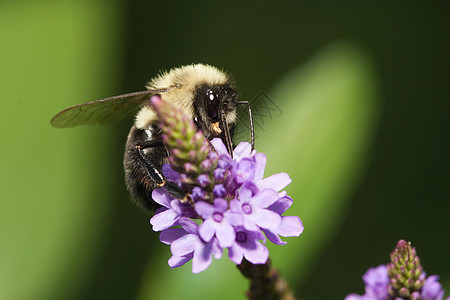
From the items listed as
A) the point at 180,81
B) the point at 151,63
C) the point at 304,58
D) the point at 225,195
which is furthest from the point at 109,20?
the point at 225,195

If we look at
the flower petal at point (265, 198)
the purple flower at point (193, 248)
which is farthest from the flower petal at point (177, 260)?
the flower petal at point (265, 198)

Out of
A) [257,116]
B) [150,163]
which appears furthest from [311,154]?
[150,163]

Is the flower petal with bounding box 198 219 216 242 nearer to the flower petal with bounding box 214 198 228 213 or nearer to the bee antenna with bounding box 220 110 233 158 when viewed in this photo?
the flower petal with bounding box 214 198 228 213

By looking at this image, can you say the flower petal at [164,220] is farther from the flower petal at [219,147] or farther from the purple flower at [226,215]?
the flower petal at [219,147]

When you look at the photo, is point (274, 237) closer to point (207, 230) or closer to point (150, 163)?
point (207, 230)

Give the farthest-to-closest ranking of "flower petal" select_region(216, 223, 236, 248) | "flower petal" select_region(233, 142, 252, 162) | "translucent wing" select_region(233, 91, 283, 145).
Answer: "translucent wing" select_region(233, 91, 283, 145) < "flower petal" select_region(233, 142, 252, 162) < "flower petal" select_region(216, 223, 236, 248)

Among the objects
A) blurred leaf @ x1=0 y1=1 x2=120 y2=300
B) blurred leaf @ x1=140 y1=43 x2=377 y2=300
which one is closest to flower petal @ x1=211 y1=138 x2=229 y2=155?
blurred leaf @ x1=140 y1=43 x2=377 y2=300

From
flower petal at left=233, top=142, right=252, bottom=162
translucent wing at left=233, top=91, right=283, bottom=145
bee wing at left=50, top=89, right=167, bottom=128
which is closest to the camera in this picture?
flower petal at left=233, top=142, right=252, bottom=162
